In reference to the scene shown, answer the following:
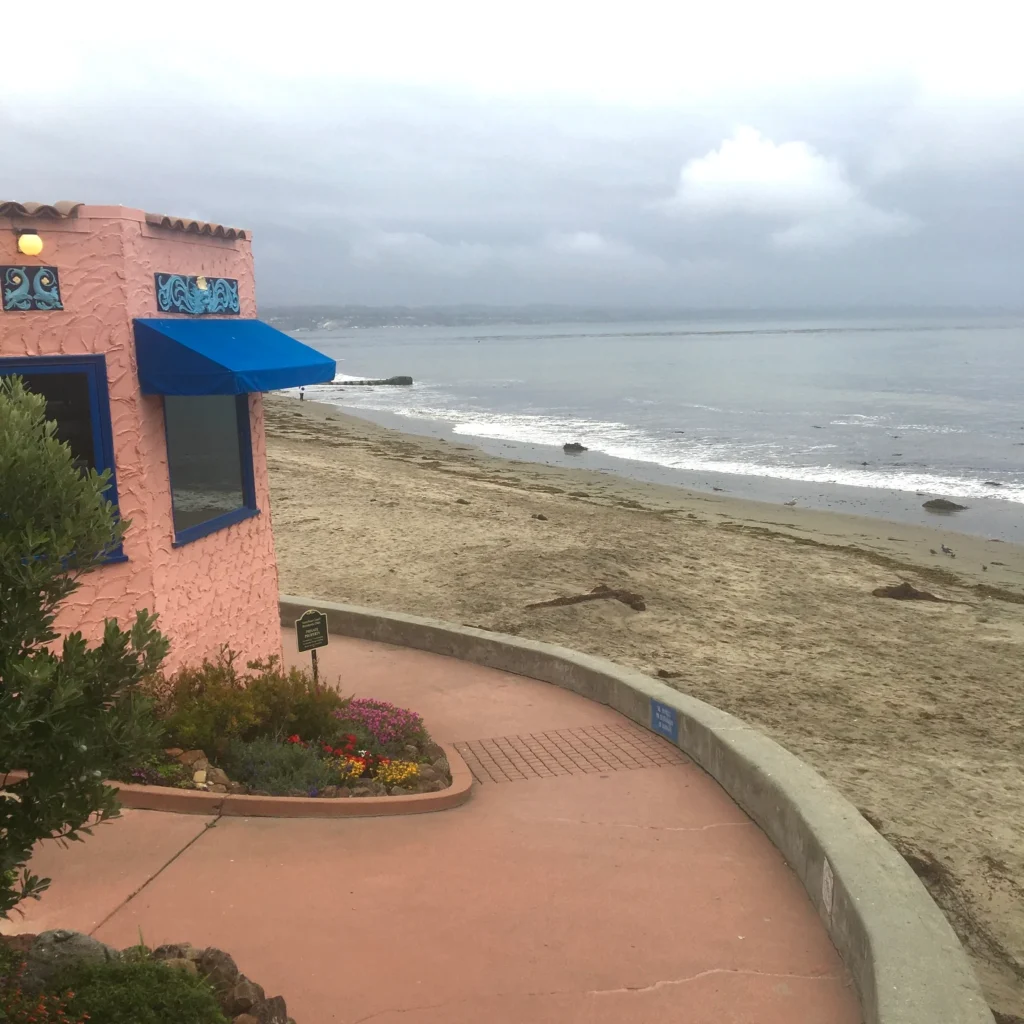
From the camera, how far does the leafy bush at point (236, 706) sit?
637cm

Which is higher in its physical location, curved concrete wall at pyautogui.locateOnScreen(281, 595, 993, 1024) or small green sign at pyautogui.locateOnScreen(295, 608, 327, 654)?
small green sign at pyautogui.locateOnScreen(295, 608, 327, 654)

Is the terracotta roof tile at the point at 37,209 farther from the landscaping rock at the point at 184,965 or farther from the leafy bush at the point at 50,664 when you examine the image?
the landscaping rock at the point at 184,965

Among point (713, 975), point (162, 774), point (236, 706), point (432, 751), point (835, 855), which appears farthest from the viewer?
point (432, 751)

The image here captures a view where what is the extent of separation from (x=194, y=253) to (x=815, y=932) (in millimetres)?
5686

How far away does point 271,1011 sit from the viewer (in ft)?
12.7

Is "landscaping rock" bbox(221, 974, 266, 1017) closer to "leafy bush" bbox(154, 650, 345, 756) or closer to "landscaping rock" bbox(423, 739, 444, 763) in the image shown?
"leafy bush" bbox(154, 650, 345, 756)

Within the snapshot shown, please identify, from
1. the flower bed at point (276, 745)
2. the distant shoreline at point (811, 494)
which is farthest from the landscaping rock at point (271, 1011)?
the distant shoreline at point (811, 494)

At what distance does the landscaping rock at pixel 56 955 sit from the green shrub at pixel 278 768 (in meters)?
2.28

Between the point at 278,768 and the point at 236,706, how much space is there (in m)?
0.50

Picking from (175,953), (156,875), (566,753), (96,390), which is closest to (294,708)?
(156,875)

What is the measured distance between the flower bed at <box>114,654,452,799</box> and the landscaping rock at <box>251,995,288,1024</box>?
2240 millimetres

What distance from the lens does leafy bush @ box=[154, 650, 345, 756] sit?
20.9ft

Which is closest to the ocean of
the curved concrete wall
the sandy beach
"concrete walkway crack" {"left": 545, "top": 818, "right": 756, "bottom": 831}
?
the sandy beach

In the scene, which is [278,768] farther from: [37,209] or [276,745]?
[37,209]
